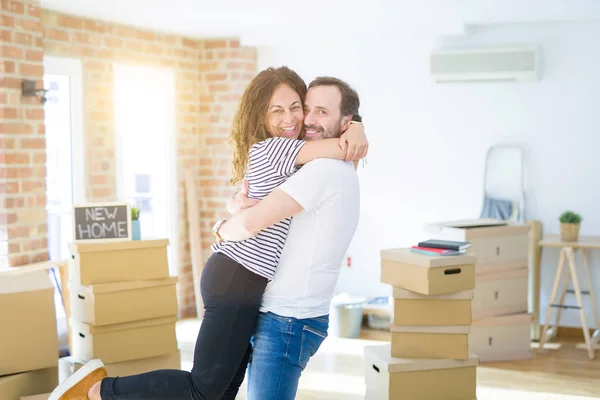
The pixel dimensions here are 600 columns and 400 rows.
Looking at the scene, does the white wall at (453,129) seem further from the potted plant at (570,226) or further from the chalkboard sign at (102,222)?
the chalkboard sign at (102,222)

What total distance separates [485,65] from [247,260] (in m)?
3.91

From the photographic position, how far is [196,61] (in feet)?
20.2

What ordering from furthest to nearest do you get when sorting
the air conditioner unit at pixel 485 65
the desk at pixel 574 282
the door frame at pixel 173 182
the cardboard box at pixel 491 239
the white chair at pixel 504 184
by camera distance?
the door frame at pixel 173 182
the white chair at pixel 504 184
the air conditioner unit at pixel 485 65
the desk at pixel 574 282
the cardboard box at pixel 491 239

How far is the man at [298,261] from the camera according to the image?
201 centimetres

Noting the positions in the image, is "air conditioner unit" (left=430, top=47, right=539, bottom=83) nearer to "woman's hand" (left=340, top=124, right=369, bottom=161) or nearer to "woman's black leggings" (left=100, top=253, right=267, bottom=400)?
"woman's hand" (left=340, top=124, right=369, bottom=161)

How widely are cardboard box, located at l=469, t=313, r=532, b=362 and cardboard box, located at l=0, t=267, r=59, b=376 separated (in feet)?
9.10

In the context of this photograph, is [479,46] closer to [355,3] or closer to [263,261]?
[355,3]

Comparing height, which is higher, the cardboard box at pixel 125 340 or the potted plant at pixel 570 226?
the potted plant at pixel 570 226

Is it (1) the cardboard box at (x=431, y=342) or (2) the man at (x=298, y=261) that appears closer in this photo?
(2) the man at (x=298, y=261)

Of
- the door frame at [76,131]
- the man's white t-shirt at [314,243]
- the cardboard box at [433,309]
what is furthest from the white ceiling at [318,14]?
the man's white t-shirt at [314,243]

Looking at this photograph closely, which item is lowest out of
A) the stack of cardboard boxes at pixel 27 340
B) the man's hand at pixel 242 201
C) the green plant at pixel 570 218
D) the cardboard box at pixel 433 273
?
the stack of cardboard boxes at pixel 27 340

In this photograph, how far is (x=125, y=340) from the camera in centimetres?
385

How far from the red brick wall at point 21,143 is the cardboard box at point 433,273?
236 centimetres

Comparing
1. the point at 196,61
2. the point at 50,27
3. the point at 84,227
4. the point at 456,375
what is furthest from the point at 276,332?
the point at 196,61
